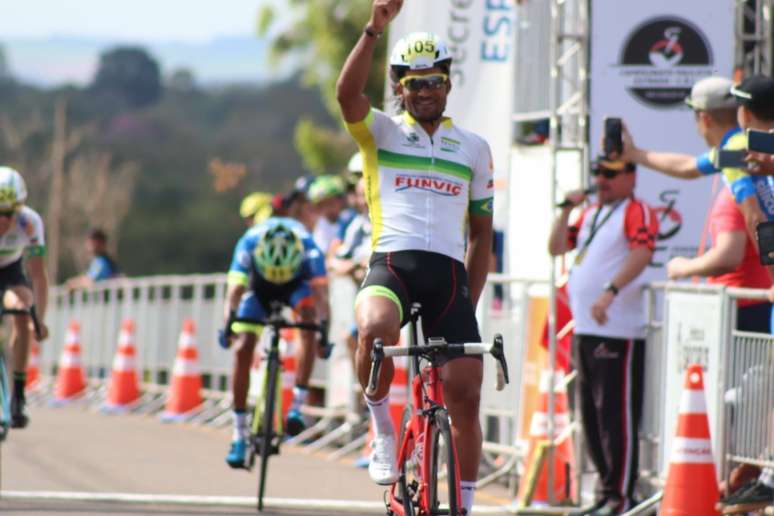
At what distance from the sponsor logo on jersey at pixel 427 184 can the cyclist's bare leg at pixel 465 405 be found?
0.83 meters

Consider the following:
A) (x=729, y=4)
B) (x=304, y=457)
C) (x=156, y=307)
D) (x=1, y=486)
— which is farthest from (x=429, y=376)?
(x=156, y=307)

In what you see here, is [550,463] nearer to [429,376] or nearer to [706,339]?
[706,339]

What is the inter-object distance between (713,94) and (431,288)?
8.19ft

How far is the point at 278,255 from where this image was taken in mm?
13430

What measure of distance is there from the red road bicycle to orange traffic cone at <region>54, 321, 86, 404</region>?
1651cm

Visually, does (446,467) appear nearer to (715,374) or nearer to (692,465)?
(692,465)

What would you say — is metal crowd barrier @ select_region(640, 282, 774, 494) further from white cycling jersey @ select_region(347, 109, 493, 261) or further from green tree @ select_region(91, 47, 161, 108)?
green tree @ select_region(91, 47, 161, 108)

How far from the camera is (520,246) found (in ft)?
52.3

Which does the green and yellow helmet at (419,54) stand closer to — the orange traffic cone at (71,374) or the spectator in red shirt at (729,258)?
the spectator in red shirt at (729,258)

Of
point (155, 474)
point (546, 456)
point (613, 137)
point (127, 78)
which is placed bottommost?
point (155, 474)

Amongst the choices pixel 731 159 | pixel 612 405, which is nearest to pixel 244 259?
pixel 612 405

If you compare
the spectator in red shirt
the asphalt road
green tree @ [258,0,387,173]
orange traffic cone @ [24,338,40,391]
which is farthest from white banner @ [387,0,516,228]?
green tree @ [258,0,387,173]

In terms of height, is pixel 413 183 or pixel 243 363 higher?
pixel 413 183

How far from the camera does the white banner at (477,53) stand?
54.0ft
